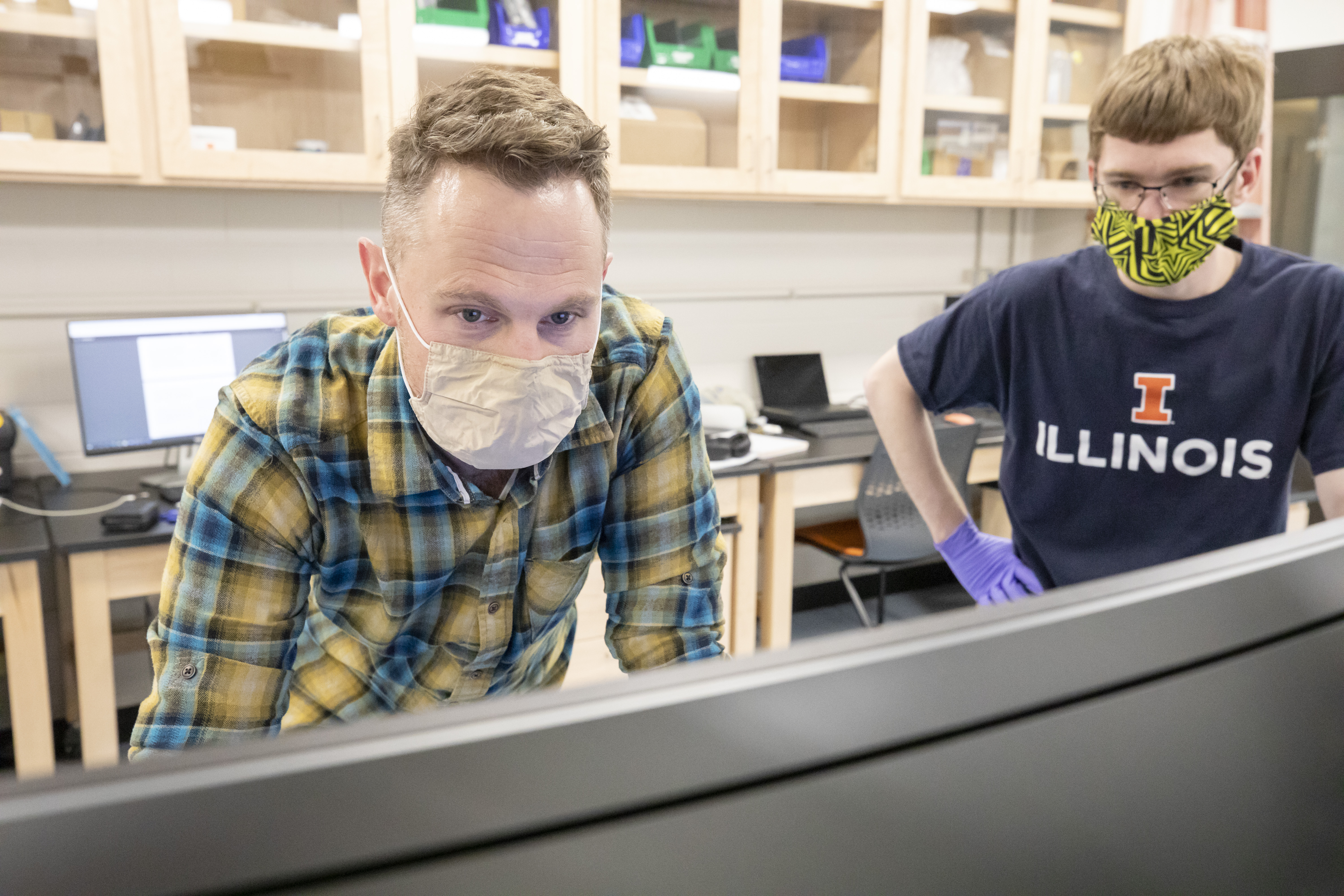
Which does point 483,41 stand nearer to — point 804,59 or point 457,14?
point 457,14

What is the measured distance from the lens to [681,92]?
103 inches

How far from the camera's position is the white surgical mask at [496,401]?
908mm

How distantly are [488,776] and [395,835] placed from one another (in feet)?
0.09

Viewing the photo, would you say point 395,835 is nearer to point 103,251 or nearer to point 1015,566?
point 1015,566

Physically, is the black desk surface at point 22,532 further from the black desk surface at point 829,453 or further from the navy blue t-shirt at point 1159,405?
the navy blue t-shirt at point 1159,405

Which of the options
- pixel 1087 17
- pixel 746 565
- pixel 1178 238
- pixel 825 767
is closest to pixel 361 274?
pixel 746 565

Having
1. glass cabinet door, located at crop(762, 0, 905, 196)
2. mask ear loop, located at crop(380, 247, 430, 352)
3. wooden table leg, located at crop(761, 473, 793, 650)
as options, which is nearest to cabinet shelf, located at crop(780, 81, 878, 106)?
glass cabinet door, located at crop(762, 0, 905, 196)

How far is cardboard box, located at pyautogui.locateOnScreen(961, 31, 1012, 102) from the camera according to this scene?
3.02 m

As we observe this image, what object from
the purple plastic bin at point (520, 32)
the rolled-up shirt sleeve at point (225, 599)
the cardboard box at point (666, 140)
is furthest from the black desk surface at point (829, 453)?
the rolled-up shirt sleeve at point (225, 599)

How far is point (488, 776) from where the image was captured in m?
0.26

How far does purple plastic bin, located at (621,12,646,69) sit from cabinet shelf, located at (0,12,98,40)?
3.95 ft

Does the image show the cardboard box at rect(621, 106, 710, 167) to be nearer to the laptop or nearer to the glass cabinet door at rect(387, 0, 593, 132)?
the glass cabinet door at rect(387, 0, 593, 132)

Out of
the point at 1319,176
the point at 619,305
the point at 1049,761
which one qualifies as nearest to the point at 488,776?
the point at 1049,761

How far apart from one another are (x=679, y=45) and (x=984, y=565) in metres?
1.79
